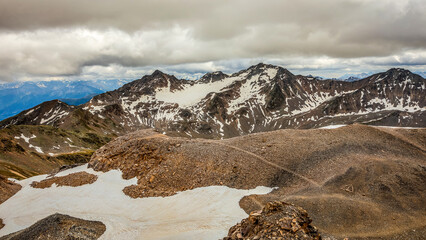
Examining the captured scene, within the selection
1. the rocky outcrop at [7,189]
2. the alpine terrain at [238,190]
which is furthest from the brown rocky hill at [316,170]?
the rocky outcrop at [7,189]

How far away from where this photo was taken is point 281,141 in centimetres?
4244

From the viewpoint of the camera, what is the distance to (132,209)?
3012 centimetres

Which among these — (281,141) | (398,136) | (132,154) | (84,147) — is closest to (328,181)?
(281,141)

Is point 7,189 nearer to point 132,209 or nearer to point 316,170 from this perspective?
point 132,209

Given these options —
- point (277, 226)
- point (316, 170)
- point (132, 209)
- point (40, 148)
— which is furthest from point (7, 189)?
point (40, 148)

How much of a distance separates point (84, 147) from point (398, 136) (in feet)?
521

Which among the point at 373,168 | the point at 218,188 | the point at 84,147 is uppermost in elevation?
the point at 373,168

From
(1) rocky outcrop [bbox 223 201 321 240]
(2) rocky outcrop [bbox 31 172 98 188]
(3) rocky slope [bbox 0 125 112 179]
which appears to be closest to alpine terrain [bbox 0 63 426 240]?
(1) rocky outcrop [bbox 223 201 321 240]

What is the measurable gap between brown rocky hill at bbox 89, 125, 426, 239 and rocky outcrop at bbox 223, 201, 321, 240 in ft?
24.8

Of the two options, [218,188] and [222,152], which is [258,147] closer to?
[222,152]

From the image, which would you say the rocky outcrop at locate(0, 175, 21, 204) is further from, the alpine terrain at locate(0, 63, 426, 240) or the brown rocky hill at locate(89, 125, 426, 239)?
the brown rocky hill at locate(89, 125, 426, 239)

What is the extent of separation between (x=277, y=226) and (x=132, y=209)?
2106cm

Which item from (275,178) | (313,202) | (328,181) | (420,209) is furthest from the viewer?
(275,178)

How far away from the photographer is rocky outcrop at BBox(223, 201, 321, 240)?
621 inches
